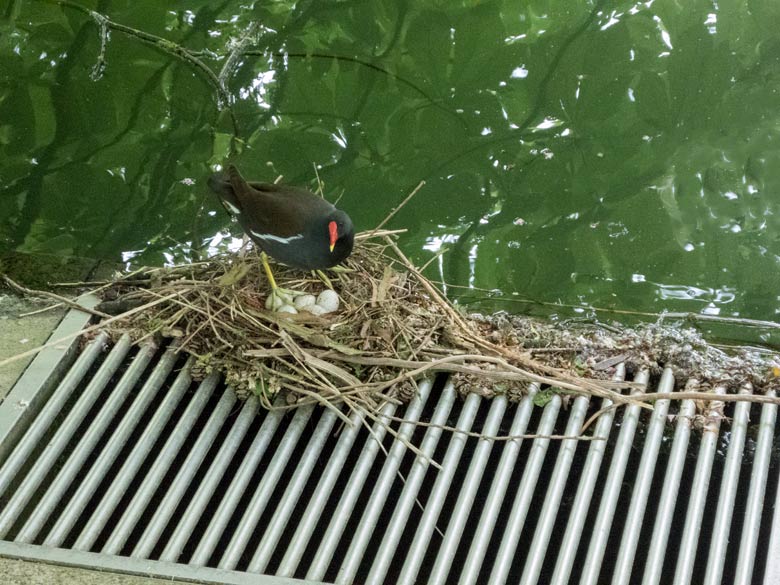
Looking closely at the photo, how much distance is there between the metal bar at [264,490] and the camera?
6.07 feet

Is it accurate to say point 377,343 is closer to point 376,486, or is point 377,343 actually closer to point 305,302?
point 305,302

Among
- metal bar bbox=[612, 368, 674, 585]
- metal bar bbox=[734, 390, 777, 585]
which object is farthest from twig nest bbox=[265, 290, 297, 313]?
metal bar bbox=[734, 390, 777, 585]

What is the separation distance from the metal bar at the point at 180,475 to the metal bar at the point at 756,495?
117 centimetres

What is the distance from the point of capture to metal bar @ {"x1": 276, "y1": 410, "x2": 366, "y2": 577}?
6.03ft

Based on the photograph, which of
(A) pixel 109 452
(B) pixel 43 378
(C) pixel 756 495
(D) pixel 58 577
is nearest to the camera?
(D) pixel 58 577

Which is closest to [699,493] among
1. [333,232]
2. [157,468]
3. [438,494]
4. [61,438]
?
[438,494]

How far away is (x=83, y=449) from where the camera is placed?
207cm

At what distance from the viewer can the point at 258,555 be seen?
72.8 inches

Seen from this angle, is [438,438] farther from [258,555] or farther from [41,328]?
[41,328]

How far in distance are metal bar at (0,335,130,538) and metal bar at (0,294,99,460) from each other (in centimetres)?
4

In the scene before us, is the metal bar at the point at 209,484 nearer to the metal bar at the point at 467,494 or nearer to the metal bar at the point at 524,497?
the metal bar at the point at 467,494

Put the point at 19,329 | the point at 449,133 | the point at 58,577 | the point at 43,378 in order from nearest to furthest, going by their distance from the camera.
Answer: the point at 58,577 → the point at 43,378 → the point at 19,329 → the point at 449,133

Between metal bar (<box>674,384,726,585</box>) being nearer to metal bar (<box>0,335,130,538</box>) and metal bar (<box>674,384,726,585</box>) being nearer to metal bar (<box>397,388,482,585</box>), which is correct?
metal bar (<box>397,388,482,585</box>)

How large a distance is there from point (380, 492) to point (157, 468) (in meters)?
0.50
